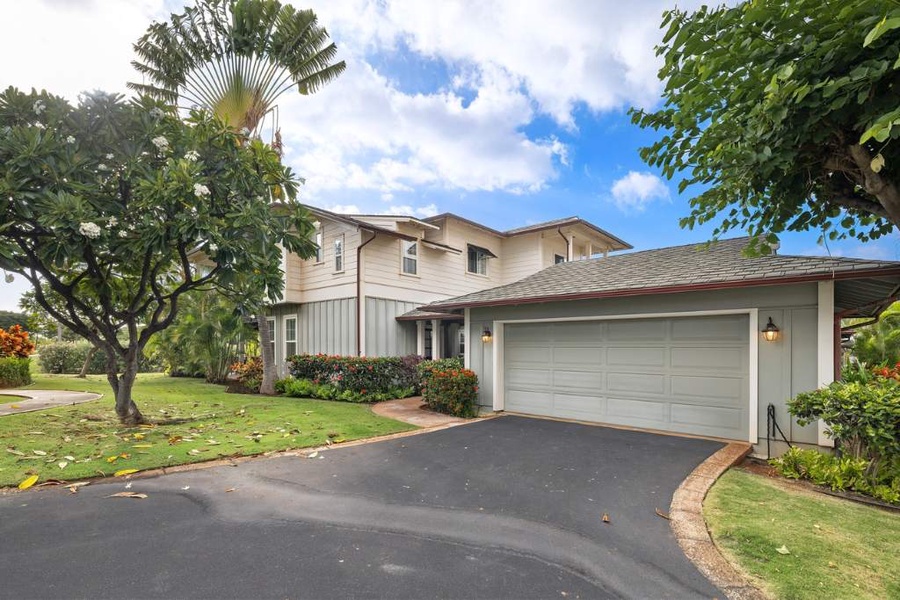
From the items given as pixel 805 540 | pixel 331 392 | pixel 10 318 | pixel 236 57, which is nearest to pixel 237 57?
pixel 236 57

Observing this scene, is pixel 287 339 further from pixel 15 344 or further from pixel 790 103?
pixel 790 103

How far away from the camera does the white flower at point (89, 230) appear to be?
229 inches

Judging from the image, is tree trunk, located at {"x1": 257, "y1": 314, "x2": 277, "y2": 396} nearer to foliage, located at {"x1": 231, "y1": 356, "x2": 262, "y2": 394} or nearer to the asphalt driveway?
foliage, located at {"x1": 231, "y1": 356, "x2": 262, "y2": 394}

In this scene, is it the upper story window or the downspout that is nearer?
the downspout

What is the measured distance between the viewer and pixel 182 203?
264 inches

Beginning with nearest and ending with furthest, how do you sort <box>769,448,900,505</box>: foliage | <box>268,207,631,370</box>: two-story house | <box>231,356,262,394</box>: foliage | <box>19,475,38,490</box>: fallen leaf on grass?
<box>19,475,38,490</box>: fallen leaf on grass < <box>769,448,900,505</box>: foliage < <box>268,207,631,370</box>: two-story house < <box>231,356,262,394</box>: foliage

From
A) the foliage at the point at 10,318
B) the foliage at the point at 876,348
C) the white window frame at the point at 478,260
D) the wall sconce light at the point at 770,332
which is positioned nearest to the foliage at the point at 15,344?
the white window frame at the point at 478,260

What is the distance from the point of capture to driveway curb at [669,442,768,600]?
3018 mm

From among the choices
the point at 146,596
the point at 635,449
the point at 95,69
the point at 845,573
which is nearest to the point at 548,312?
the point at 635,449

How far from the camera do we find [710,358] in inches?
295

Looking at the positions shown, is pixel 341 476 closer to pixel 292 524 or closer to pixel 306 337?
pixel 292 524

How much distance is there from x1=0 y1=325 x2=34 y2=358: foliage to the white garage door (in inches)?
614

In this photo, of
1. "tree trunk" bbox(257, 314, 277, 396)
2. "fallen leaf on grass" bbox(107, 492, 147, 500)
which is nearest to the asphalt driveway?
"fallen leaf on grass" bbox(107, 492, 147, 500)

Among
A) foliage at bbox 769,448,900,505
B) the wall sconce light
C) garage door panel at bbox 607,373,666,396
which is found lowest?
foliage at bbox 769,448,900,505
